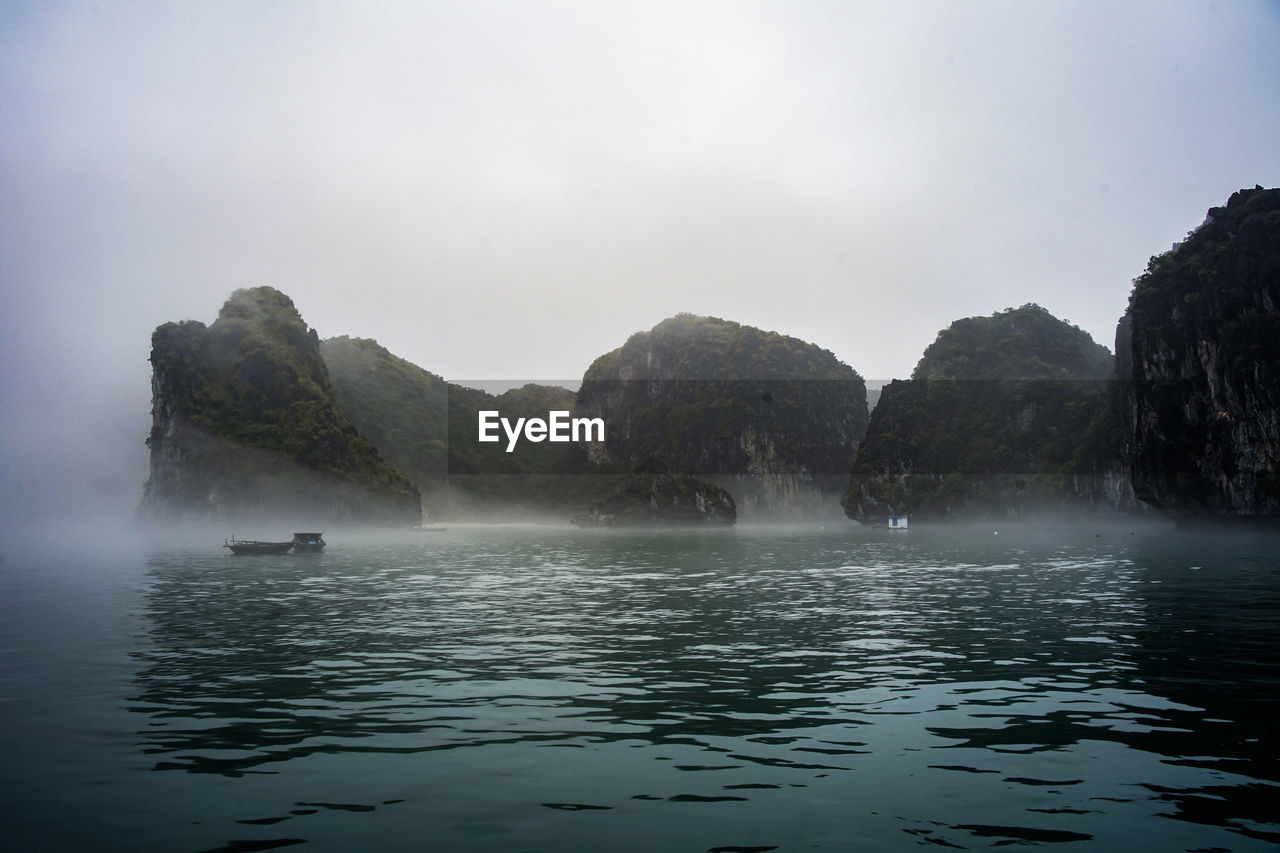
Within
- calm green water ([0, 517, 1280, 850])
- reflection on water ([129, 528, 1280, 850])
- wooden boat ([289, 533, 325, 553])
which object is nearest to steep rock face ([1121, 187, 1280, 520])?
reflection on water ([129, 528, 1280, 850])

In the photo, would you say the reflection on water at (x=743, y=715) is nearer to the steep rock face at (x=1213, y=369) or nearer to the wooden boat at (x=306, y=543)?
the wooden boat at (x=306, y=543)

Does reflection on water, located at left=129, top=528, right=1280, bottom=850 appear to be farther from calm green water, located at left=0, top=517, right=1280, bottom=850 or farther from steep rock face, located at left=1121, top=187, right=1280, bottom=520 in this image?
steep rock face, located at left=1121, top=187, right=1280, bottom=520

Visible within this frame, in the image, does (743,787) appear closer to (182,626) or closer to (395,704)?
(395,704)

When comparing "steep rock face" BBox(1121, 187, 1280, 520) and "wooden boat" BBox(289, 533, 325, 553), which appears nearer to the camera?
"wooden boat" BBox(289, 533, 325, 553)

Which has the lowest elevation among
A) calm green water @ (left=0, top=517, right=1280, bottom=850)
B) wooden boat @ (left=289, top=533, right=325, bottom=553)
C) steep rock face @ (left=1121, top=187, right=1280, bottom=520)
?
wooden boat @ (left=289, top=533, right=325, bottom=553)

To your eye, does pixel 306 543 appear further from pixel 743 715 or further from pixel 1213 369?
pixel 1213 369

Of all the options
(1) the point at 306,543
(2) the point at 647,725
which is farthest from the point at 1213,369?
(2) the point at 647,725
